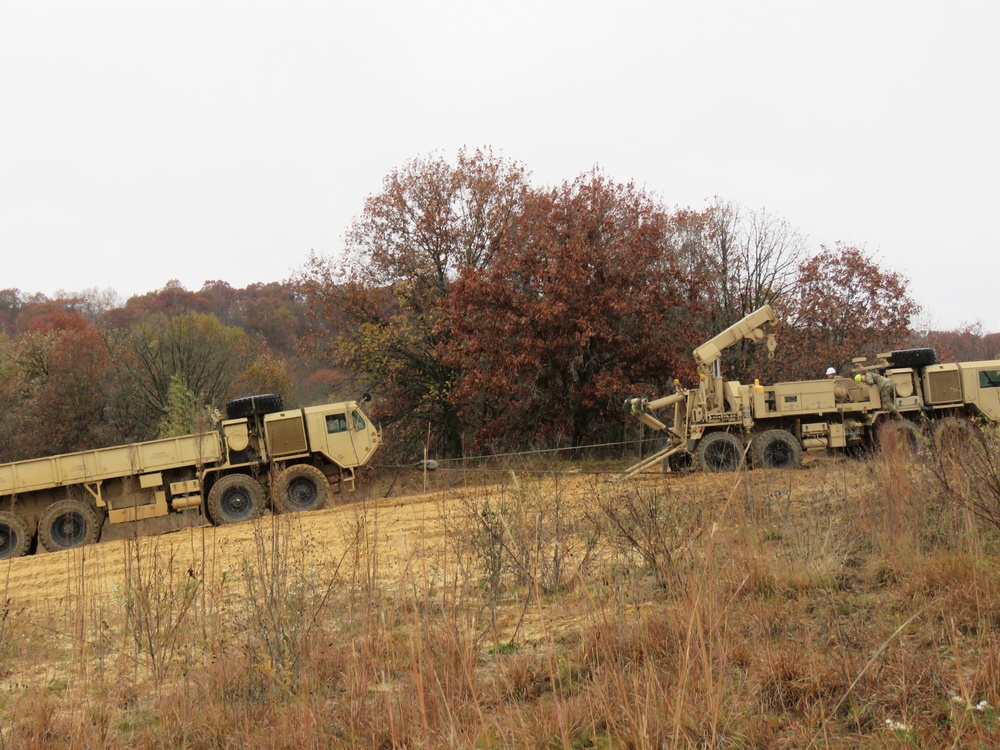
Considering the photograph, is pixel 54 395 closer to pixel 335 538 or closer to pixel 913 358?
pixel 335 538

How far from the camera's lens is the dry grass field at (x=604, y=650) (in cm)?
392

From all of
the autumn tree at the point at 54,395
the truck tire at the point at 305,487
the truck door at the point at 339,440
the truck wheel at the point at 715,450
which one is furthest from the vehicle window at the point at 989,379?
the autumn tree at the point at 54,395

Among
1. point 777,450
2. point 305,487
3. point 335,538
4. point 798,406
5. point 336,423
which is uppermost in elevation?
point 336,423

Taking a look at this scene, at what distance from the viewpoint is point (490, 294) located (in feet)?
74.9

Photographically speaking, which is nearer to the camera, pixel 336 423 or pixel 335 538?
pixel 335 538

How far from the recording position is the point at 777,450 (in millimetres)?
17828

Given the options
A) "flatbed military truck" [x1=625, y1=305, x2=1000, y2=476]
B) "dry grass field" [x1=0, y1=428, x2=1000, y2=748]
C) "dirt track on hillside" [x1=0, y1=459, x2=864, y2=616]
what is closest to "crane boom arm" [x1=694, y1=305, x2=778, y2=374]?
"flatbed military truck" [x1=625, y1=305, x2=1000, y2=476]

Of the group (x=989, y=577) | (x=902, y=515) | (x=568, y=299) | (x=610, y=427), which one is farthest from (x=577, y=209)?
(x=989, y=577)

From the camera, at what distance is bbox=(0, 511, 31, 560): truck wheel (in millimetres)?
17750

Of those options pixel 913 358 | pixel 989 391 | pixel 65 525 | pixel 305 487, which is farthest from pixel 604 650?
pixel 989 391

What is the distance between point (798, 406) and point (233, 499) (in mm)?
12100

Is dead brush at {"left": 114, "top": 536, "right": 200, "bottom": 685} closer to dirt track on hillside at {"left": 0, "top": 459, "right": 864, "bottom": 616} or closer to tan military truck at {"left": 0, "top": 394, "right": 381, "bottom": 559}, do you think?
dirt track on hillside at {"left": 0, "top": 459, "right": 864, "bottom": 616}

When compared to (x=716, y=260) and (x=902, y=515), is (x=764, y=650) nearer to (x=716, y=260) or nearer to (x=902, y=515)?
(x=902, y=515)

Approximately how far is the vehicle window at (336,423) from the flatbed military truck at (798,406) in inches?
245
